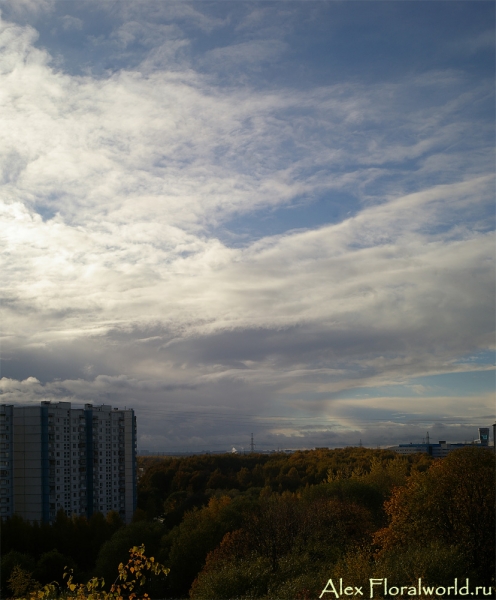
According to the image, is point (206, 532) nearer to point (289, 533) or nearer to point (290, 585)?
point (289, 533)

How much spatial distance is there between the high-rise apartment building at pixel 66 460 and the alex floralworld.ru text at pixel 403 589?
47.2m

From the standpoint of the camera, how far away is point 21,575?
37.8 m

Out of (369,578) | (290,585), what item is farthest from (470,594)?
(290,585)

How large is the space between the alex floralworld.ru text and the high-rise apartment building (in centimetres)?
4716

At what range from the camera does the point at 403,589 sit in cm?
1894

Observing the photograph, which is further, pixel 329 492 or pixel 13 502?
pixel 13 502

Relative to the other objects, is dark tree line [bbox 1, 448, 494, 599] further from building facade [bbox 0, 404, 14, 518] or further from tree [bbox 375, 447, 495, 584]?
building facade [bbox 0, 404, 14, 518]

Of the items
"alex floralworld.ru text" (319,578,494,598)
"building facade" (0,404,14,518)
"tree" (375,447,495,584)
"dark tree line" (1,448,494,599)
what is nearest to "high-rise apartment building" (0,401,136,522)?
"building facade" (0,404,14,518)

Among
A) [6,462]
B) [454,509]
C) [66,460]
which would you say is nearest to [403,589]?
[454,509]

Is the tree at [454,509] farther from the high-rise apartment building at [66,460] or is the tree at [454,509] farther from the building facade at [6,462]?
the building facade at [6,462]

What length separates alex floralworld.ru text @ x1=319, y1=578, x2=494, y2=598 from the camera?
19.1m

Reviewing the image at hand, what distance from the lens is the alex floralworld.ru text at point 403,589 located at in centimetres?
1911

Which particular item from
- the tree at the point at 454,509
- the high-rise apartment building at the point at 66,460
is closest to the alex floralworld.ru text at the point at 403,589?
the tree at the point at 454,509

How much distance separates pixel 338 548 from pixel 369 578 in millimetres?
10841
